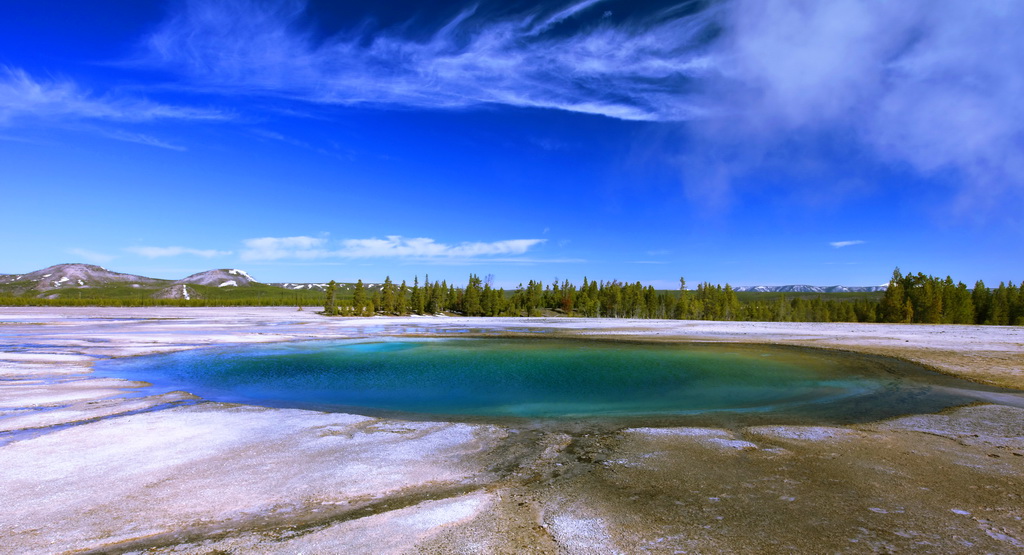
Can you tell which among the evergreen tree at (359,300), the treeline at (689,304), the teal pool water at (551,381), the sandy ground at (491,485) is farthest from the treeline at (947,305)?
the evergreen tree at (359,300)

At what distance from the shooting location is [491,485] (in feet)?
24.3

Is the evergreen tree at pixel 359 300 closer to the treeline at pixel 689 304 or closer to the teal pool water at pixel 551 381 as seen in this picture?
the treeline at pixel 689 304

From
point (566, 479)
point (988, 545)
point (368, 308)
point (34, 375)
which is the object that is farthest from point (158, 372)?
point (368, 308)

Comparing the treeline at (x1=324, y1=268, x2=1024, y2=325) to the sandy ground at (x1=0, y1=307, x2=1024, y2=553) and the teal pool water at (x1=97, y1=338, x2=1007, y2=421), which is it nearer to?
the teal pool water at (x1=97, y1=338, x2=1007, y2=421)

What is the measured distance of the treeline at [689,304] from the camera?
79.4m

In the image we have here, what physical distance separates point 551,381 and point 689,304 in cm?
9620

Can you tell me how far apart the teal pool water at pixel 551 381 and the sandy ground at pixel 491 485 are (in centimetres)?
237

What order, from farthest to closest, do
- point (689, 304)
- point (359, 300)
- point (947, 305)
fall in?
point (689, 304), point (359, 300), point (947, 305)

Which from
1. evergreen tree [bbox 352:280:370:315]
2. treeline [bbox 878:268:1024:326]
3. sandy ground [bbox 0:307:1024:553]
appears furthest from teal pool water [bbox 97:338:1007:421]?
treeline [bbox 878:268:1024:326]

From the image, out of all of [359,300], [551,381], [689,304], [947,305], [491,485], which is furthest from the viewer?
[689,304]

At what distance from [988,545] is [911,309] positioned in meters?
95.4

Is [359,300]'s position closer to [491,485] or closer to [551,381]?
[551,381]

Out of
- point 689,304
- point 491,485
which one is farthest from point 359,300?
point 491,485

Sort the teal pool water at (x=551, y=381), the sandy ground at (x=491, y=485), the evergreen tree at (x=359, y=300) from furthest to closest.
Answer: the evergreen tree at (x=359, y=300) < the teal pool water at (x=551, y=381) < the sandy ground at (x=491, y=485)
